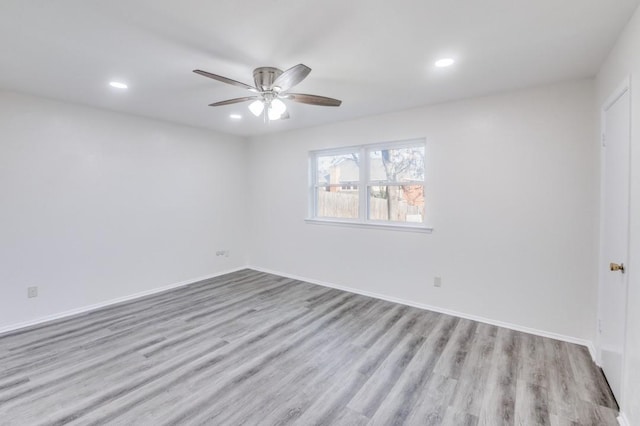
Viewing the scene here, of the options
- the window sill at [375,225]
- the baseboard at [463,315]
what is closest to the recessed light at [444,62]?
the window sill at [375,225]

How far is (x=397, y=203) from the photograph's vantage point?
4.04m

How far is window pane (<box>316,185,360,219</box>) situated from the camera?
14.6 ft

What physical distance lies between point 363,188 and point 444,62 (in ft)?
6.93

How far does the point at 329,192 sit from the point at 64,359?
3.60m

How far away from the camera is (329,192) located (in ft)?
15.6

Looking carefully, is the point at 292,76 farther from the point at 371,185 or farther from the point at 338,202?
the point at 338,202

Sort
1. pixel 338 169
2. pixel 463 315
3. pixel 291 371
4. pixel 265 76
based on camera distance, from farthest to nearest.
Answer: pixel 338 169
pixel 463 315
pixel 265 76
pixel 291 371

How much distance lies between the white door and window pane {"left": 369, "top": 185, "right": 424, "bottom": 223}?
1.75m

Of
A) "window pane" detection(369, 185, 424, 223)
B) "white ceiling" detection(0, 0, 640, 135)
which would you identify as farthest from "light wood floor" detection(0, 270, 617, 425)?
"white ceiling" detection(0, 0, 640, 135)

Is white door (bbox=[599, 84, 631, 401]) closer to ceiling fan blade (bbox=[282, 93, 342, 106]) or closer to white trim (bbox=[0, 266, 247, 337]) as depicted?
ceiling fan blade (bbox=[282, 93, 342, 106])

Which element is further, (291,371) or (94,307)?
(94,307)

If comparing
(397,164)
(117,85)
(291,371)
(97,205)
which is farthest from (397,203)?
(97,205)

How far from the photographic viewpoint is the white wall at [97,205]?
317cm

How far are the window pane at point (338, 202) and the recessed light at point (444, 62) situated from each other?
2173mm
